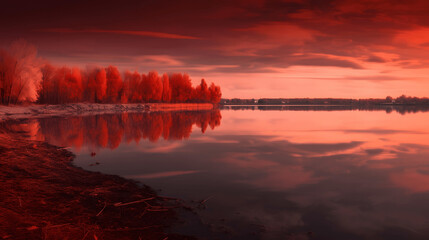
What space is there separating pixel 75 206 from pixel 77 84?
3732 inches

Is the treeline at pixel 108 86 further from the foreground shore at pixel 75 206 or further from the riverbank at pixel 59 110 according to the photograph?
the foreground shore at pixel 75 206

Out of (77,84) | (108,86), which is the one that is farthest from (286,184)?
(108,86)

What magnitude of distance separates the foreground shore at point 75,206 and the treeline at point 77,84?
57.8 meters

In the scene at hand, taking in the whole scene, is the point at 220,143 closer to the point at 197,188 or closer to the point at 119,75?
the point at 197,188

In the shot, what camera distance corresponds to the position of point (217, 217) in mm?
6977

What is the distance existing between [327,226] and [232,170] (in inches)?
220

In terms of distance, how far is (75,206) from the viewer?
696 centimetres

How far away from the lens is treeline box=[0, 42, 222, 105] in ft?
185

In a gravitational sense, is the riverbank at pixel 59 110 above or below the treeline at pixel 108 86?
below

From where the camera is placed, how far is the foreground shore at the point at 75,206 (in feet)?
18.3

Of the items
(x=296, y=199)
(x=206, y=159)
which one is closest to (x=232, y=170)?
(x=206, y=159)

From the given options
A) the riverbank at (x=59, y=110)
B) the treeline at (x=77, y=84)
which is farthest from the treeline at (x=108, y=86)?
the riverbank at (x=59, y=110)

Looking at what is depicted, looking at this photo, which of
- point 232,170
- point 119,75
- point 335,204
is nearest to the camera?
point 335,204

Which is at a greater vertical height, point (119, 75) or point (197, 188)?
point (119, 75)
